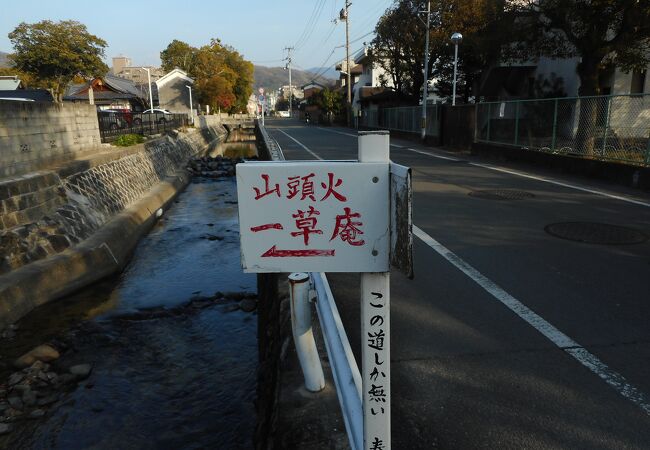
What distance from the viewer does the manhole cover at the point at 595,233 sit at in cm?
592

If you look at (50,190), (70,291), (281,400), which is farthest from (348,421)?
(50,190)

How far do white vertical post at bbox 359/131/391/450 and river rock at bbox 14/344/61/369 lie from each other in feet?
14.7

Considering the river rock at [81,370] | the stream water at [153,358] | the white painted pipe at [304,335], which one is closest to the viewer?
the white painted pipe at [304,335]

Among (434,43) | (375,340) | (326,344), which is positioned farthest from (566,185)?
(434,43)

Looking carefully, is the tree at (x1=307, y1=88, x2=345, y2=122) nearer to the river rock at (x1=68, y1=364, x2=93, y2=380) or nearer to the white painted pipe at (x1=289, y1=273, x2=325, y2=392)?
the river rock at (x1=68, y1=364, x2=93, y2=380)

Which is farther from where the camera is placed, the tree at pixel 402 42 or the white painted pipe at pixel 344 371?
the tree at pixel 402 42

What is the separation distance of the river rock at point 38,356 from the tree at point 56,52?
4579cm

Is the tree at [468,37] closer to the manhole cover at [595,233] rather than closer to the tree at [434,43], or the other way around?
the tree at [434,43]

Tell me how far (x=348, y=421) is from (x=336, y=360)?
0.37 m

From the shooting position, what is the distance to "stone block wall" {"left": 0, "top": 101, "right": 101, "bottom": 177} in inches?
301

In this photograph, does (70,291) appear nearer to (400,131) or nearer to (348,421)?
(348,421)

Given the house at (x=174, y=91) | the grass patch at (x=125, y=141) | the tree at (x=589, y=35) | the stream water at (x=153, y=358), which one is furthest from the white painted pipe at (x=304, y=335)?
the house at (x=174, y=91)

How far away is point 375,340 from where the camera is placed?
64.6 inches

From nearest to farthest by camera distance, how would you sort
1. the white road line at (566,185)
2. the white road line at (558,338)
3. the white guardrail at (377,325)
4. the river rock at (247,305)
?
the white guardrail at (377,325) → the white road line at (558,338) → the river rock at (247,305) → the white road line at (566,185)
